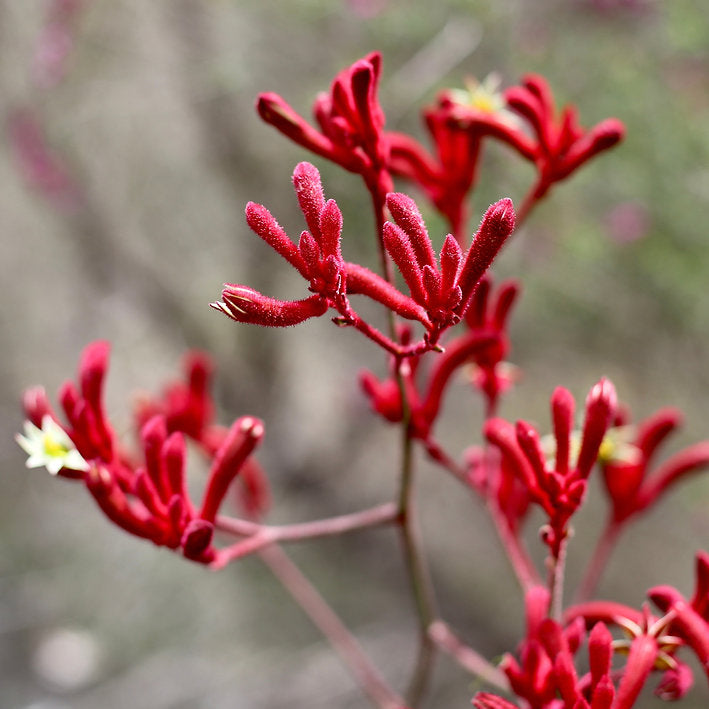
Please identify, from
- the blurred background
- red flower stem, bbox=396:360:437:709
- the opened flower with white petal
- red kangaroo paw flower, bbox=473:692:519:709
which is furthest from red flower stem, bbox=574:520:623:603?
the blurred background

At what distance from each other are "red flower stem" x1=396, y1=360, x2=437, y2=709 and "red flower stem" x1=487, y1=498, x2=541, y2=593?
79mm

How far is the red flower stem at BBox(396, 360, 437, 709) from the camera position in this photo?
653 millimetres

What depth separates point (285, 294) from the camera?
262 centimetres

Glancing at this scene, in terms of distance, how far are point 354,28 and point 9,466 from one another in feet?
5.95

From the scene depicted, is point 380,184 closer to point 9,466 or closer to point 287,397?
point 287,397

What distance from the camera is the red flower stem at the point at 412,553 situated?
653 millimetres

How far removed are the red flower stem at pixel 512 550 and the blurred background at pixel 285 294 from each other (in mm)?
1108

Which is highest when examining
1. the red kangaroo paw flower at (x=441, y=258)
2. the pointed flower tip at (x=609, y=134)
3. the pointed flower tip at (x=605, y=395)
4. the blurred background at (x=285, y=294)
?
the pointed flower tip at (x=609, y=134)

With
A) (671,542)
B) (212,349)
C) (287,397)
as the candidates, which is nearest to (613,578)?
(671,542)

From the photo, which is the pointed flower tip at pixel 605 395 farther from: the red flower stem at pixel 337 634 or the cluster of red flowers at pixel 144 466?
the red flower stem at pixel 337 634

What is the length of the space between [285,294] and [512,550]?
1.97 m

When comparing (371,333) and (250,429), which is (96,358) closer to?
(250,429)

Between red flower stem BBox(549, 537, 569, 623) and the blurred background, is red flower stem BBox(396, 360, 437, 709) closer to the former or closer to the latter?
red flower stem BBox(549, 537, 569, 623)

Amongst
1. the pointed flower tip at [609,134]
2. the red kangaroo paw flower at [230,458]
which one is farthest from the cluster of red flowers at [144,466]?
the pointed flower tip at [609,134]
